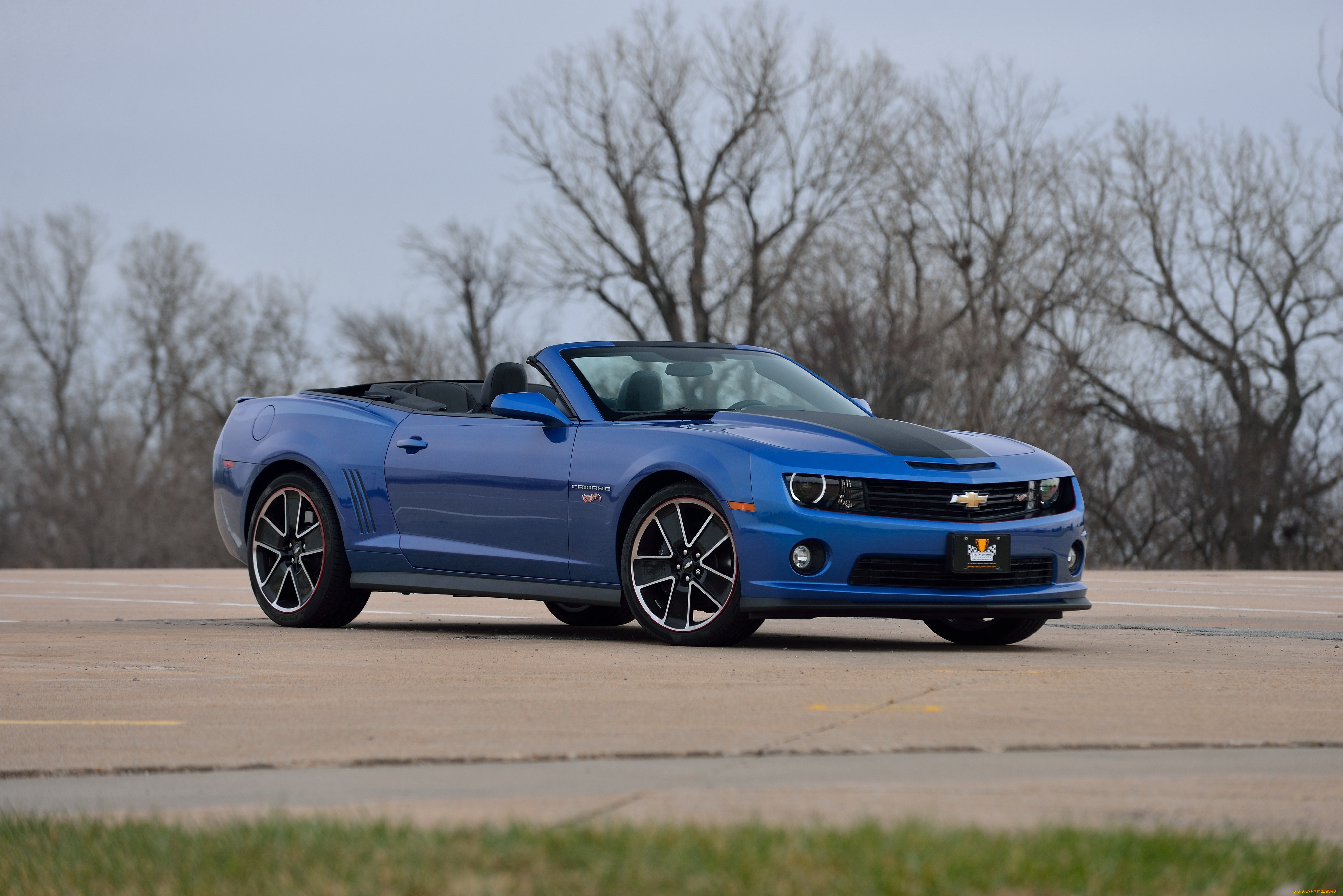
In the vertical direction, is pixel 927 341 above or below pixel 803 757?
above

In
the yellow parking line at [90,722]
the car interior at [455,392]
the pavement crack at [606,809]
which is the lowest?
the yellow parking line at [90,722]

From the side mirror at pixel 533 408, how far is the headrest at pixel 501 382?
1.12 feet

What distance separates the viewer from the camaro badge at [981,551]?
802cm

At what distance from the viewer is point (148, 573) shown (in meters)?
19.5

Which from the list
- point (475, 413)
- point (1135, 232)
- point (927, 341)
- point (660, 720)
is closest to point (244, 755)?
point (660, 720)

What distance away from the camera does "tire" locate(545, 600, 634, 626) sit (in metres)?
10.6

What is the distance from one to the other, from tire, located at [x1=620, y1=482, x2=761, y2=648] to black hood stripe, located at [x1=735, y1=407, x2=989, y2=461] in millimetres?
670

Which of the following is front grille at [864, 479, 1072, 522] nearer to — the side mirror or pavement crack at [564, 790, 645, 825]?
the side mirror

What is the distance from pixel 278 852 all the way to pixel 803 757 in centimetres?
179

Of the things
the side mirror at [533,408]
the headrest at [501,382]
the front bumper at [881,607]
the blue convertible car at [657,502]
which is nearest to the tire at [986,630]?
the blue convertible car at [657,502]

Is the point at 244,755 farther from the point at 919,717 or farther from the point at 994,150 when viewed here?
the point at 994,150

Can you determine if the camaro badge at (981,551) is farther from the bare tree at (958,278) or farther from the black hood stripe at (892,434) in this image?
the bare tree at (958,278)

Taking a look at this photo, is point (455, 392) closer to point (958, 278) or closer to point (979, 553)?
point (979, 553)

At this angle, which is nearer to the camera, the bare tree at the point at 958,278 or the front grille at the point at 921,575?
the front grille at the point at 921,575
